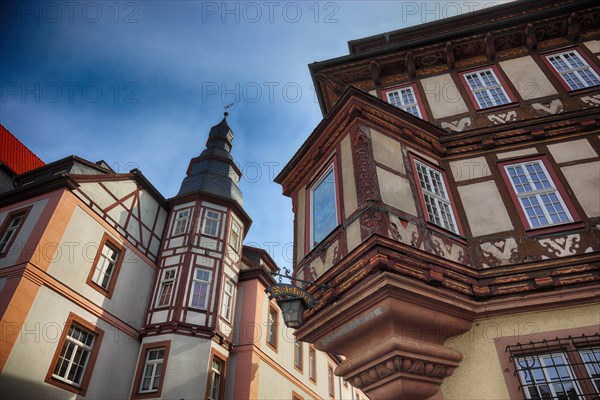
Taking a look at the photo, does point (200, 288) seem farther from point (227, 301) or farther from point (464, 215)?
point (464, 215)

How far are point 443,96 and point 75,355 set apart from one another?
14.4 meters

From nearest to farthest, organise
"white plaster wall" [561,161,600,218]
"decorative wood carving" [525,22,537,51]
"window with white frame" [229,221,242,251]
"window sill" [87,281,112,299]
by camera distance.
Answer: "white plaster wall" [561,161,600,218] < "decorative wood carving" [525,22,537,51] < "window sill" [87,281,112,299] < "window with white frame" [229,221,242,251]

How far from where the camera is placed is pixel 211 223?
69.2ft

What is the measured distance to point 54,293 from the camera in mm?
13336

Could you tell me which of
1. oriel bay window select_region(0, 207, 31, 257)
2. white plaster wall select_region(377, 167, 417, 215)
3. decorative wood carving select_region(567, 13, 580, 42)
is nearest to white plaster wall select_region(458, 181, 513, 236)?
white plaster wall select_region(377, 167, 417, 215)

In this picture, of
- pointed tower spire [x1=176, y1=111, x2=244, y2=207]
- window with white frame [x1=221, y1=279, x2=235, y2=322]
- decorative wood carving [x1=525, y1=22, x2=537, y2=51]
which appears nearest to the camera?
decorative wood carving [x1=525, y1=22, x2=537, y2=51]

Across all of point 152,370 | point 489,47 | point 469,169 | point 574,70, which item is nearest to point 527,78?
point 574,70

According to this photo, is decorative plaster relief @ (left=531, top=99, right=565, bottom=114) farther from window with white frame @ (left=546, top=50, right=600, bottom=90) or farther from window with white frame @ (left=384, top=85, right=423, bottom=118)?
Answer: window with white frame @ (left=384, top=85, right=423, bottom=118)

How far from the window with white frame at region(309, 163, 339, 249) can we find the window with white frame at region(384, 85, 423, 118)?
341 cm

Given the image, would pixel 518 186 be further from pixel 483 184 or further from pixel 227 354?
pixel 227 354

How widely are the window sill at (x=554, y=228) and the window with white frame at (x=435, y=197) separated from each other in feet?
4.35

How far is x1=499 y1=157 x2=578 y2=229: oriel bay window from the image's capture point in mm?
7851

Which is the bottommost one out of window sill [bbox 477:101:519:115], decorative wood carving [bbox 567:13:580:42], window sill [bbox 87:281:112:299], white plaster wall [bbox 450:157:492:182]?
white plaster wall [bbox 450:157:492:182]

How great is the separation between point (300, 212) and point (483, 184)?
4.41 metres
